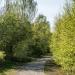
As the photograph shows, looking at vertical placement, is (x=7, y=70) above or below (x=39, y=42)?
below

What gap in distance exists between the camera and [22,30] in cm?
4284

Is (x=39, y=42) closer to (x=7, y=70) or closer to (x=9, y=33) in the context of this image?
(x=9, y=33)

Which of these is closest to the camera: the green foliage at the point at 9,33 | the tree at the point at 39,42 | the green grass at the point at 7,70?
the green grass at the point at 7,70

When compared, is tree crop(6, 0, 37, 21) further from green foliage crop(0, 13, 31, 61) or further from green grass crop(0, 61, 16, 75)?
green grass crop(0, 61, 16, 75)

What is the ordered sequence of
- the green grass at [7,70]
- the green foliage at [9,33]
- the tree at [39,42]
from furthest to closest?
the tree at [39,42] < the green foliage at [9,33] < the green grass at [7,70]

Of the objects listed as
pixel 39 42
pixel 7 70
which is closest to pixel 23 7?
pixel 39 42

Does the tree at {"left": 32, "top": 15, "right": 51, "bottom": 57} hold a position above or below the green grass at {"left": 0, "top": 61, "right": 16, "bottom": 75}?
above

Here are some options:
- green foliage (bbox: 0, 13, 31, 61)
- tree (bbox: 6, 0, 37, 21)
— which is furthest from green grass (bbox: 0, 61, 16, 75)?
tree (bbox: 6, 0, 37, 21)

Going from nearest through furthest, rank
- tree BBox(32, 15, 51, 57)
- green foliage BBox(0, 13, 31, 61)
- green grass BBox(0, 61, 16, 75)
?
green grass BBox(0, 61, 16, 75), green foliage BBox(0, 13, 31, 61), tree BBox(32, 15, 51, 57)

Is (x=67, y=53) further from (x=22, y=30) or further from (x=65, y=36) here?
(x=22, y=30)

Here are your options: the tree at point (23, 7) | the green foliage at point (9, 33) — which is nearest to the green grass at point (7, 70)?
the green foliage at point (9, 33)

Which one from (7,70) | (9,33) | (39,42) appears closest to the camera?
(7,70)

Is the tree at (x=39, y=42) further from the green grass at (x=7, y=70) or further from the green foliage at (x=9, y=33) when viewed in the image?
the green grass at (x=7, y=70)

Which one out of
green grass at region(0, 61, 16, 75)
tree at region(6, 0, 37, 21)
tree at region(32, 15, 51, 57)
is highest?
tree at region(6, 0, 37, 21)
